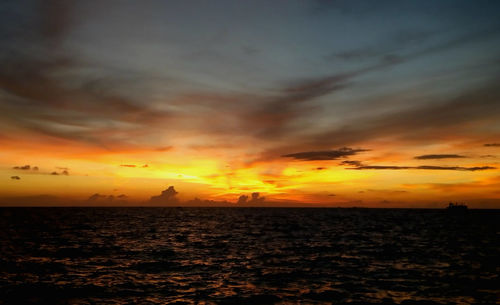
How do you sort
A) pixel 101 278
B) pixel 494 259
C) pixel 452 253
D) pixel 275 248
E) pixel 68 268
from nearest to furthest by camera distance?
1. pixel 101 278
2. pixel 68 268
3. pixel 494 259
4. pixel 452 253
5. pixel 275 248

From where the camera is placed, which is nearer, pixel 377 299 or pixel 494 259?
pixel 377 299

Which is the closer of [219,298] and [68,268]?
[219,298]

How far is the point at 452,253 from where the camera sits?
42.2m

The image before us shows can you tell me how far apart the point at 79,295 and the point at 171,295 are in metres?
5.91

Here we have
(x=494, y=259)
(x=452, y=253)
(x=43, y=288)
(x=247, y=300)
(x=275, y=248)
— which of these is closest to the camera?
(x=247, y=300)

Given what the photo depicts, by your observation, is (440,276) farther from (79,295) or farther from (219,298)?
(79,295)

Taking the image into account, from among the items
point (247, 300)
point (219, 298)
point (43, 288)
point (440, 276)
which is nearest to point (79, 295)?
point (43, 288)

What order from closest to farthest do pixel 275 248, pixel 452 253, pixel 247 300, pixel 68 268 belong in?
pixel 247 300 → pixel 68 268 → pixel 452 253 → pixel 275 248

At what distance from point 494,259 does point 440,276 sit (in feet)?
46.6

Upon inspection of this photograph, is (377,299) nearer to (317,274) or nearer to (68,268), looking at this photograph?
(317,274)

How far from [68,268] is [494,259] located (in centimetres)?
4256

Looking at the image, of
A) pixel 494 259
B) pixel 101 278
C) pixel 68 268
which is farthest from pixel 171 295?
pixel 494 259

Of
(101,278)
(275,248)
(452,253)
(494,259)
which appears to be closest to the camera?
(101,278)

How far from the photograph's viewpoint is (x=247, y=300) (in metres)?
21.5
